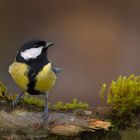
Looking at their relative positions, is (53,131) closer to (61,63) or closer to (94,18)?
(61,63)

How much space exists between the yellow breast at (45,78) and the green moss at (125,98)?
0.22 m

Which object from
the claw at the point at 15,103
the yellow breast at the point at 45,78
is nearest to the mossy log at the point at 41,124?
the claw at the point at 15,103

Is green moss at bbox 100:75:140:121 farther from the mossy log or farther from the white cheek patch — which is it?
the white cheek patch

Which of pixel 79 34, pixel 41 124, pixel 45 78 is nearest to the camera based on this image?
pixel 41 124

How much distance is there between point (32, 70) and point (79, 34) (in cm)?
297

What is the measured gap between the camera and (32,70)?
1.90 metres

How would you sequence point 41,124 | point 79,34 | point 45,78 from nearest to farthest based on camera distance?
point 41,124
point 45,78
point 79,34

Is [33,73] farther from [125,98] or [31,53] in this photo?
[125,98]

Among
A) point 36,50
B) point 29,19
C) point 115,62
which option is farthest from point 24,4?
point 36,50

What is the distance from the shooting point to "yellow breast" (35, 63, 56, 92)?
6.28 feet

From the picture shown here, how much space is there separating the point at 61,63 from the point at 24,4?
79 cm

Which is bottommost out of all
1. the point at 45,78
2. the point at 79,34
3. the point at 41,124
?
the point at 41,124

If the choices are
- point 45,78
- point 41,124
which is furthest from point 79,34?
point 41,124

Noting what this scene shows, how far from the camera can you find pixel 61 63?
4500mm
